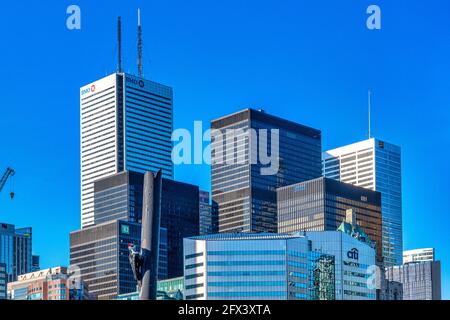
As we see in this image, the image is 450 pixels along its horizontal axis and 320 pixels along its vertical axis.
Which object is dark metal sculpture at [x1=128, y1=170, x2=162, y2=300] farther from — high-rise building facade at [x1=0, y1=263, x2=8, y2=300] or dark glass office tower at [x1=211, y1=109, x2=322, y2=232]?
high-rise building facade at [x1=0, y1=263, x2=8, y2=300]

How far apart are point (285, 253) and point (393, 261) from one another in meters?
85.3

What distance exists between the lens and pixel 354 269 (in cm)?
11650

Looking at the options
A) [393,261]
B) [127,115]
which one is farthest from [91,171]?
[393,261]

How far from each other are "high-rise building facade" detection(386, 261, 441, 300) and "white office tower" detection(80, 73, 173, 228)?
44.2 metres

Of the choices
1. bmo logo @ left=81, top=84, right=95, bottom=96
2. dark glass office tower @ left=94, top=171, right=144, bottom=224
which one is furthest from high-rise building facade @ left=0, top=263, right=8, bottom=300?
bmo logo @ left=81, top=84, right=95, bottom=96

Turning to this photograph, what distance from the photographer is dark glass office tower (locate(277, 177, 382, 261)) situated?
15200 centimetres

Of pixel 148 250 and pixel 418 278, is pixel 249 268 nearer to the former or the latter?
pixel 418 278

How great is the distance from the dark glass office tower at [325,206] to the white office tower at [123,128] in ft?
71.1

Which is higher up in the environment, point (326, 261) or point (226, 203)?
point (226, 203)

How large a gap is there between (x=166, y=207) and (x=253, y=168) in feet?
75.7
